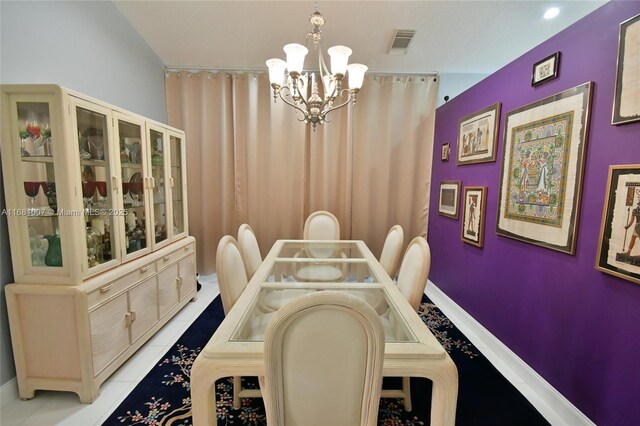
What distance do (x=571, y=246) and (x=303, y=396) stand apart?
1.66 m

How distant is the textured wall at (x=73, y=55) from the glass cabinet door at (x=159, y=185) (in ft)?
1.63

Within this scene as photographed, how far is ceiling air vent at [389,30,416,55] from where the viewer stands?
103 inches

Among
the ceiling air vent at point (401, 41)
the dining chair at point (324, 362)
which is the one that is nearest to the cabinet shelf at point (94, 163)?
the dining chair at point (324, 362)

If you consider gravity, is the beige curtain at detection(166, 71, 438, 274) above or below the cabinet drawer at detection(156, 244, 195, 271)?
above

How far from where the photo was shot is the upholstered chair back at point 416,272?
5.22 ft

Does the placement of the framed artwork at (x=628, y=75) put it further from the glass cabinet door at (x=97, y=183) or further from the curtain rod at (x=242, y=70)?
the glass cabinet door at (x=97, y=183)

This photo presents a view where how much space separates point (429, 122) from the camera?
3523 millimetres

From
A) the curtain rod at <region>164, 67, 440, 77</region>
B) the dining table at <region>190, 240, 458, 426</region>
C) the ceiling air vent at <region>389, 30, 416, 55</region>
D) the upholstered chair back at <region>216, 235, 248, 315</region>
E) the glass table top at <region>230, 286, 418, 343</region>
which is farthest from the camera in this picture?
the curtain rod at <region>164, 67, 440, 77</region>

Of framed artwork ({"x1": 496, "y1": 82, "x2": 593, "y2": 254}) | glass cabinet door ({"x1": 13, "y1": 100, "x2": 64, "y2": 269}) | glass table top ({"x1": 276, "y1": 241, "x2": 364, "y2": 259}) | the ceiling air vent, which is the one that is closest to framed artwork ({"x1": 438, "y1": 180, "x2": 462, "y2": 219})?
framed artwork ({"x1": 496, "y1": 82, "x2": 593, "y2": 254})

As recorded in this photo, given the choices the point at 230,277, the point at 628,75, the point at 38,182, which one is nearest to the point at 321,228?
the point at 230,277

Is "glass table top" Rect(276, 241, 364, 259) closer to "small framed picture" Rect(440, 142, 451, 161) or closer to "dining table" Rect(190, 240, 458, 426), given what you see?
"dining table" Rect(190, 240, 458, 426)

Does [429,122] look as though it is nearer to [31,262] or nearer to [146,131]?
[146,131]

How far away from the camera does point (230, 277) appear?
155 centimetres

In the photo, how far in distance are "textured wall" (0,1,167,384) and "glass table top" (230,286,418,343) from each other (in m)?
1.50
